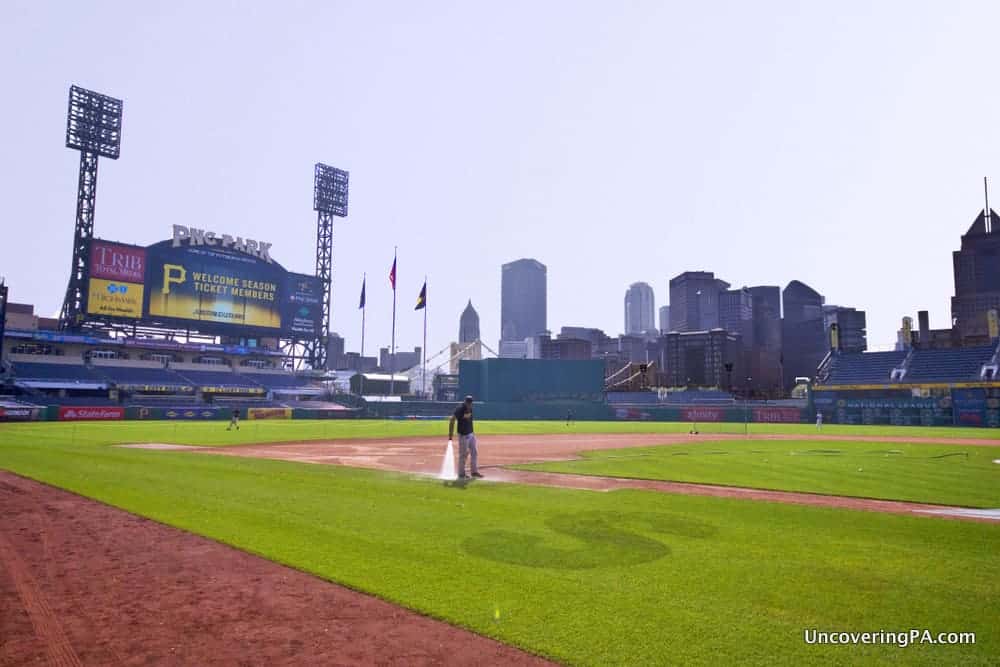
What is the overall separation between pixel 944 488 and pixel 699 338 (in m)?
183

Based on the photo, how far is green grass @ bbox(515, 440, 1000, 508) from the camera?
12.6 m

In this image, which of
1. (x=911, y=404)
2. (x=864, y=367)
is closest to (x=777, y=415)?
(x=864, y=367)

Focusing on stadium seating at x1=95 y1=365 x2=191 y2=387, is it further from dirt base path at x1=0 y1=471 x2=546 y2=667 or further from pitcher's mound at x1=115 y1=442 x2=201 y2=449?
dirt base path at x1=0 y1=471 x2=546 y2=667

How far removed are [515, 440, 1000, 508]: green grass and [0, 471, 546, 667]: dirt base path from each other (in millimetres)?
10430

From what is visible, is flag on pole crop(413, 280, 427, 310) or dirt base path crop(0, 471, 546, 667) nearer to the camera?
dirt base path crop(0, 471, 546, 667)

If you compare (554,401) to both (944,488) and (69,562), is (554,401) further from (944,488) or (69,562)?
(69,562)

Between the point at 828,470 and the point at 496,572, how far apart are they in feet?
45.1

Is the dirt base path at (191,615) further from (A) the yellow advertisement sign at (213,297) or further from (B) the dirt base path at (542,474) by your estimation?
(A) the yellow advertisement sign at (213,297)

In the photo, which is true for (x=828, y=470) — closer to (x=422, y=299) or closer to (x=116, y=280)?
(x=422, y=299)

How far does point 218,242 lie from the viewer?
259 ft

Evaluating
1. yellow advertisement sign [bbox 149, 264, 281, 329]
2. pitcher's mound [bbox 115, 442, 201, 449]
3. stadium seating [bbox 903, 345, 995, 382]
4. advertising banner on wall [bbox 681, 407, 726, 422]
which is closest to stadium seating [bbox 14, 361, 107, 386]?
yellow advertisement sign [bbox 149, 264, 281, 329]

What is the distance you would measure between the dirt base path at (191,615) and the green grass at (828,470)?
10430mm

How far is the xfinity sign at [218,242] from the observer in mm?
75369

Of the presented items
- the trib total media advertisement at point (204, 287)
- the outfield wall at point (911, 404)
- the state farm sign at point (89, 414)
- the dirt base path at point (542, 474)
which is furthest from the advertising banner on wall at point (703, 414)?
the state farm sign at point (89, 414)
